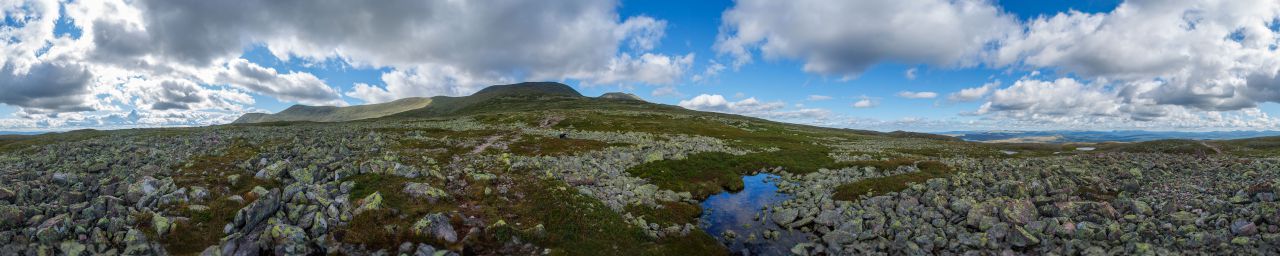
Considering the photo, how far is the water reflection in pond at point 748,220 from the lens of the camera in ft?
71.9

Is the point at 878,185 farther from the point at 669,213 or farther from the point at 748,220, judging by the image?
the point at 669,213

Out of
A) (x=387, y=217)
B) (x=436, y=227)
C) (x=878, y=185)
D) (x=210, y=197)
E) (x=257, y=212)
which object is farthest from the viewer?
(x=878, y=185)

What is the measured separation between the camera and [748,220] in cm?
2638

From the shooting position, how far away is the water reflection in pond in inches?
862

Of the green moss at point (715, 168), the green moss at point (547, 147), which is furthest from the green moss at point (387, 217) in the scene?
the green moss at point (547, 147)

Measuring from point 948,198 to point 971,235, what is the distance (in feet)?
19.1

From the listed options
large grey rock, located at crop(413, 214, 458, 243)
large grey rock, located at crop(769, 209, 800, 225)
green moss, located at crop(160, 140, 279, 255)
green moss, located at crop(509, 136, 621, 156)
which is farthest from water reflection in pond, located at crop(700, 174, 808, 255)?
green moss, located at crop(160, 140, 279, 255)

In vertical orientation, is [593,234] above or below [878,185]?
below

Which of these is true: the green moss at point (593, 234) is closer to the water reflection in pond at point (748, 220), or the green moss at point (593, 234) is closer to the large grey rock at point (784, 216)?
the water reflection in pond at point (748, 220)

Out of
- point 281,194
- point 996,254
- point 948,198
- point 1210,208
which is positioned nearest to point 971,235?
point 996,254

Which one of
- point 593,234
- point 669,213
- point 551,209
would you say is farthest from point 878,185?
point 551,209

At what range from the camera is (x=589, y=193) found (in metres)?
27.1

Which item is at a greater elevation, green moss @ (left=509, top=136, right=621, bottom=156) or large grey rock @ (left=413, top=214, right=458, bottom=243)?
green moss @ (left=509, top=136, right=621, bottom=156)

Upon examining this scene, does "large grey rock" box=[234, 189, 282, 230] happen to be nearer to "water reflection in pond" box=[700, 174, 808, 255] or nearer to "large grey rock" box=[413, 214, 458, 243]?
"large grey rock" box=[413, 214, 458, 243]
